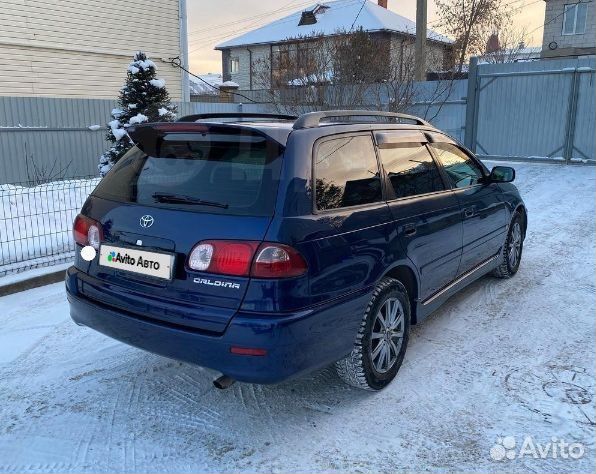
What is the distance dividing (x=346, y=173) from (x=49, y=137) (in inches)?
455

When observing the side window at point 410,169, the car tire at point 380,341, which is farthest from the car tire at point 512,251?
the car tire at point 380,341

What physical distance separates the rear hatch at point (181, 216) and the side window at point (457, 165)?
76.1 inches

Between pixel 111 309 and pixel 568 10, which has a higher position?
pixel 568 10

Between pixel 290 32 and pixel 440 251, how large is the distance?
36431mm

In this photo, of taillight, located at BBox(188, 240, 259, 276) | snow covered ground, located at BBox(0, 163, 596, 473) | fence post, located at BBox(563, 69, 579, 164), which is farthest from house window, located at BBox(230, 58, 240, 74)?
taillight, located at BBox(188, 240, 259, 276)

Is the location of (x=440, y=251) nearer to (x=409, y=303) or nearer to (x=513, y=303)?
(x=409, y=303)

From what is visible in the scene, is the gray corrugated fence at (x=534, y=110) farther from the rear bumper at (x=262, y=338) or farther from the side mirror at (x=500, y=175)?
the rear bumper at (x=262, y=338)

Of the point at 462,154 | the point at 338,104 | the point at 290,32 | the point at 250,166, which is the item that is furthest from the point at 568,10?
the point at 250,166

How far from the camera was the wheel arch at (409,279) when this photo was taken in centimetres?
341

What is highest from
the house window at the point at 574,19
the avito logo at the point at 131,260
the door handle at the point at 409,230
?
the house window at the point at 574,19

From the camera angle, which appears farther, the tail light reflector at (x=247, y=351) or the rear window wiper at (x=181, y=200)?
the rear window wiper at (x=181, y=200)

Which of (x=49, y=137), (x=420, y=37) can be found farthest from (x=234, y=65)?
(x=49, y=137)

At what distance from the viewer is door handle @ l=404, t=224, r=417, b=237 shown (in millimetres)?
3445

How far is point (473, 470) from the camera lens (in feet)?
8.70
